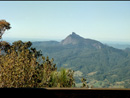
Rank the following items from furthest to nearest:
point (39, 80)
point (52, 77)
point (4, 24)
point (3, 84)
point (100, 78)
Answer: point (100, 78)
point (4, 24)
point (39, 80)
point (52, 77)
point (3, 84)

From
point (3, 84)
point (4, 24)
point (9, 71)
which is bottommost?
point (3, 84)

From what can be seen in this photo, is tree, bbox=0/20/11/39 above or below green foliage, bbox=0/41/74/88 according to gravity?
above

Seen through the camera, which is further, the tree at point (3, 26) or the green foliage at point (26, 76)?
the tree at point (3, 26)

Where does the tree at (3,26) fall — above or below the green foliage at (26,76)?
above

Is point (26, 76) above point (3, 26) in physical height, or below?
below

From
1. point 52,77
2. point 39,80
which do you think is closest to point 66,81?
point 52,77

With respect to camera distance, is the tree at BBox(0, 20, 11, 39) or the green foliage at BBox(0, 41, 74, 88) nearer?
the green foliage at BBox(0, 41, 74, 88)

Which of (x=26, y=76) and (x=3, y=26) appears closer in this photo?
(x=26, y=76)
